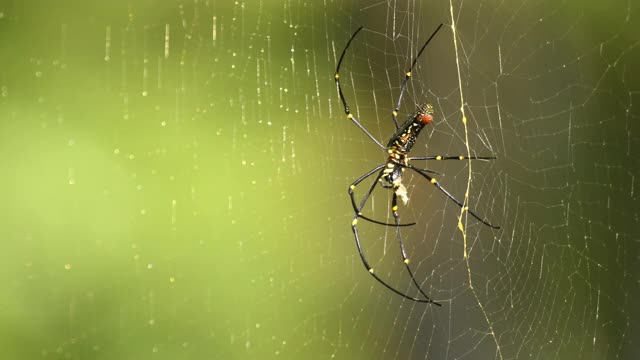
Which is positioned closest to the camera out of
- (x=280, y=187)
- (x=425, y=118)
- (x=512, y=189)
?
(x=425, y=118)

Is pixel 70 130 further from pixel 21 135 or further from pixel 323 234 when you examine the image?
pixel 323 234

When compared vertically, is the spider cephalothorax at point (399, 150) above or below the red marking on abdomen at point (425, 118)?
below

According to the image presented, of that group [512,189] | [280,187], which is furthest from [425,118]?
[280,187]

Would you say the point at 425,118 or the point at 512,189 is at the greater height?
the point at 425,118

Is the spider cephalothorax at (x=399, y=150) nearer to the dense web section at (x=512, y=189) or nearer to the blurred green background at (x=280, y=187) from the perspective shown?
the blurred green background at (x=280, y=187)

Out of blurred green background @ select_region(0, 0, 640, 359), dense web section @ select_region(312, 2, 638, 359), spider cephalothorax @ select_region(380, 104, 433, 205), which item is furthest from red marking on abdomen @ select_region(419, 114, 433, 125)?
dense web section @ select_region(312, 2, 638, 359)

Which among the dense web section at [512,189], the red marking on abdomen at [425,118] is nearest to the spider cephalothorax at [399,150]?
the red marking on abdomen at [425,118]

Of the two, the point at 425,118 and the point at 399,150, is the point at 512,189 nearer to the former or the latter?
the point at 399,150

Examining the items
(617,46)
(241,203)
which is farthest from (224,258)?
(617,46)
